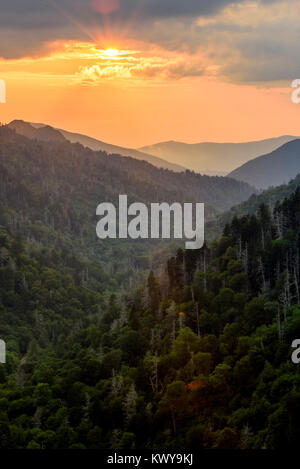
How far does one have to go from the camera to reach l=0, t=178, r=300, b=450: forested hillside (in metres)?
82.4

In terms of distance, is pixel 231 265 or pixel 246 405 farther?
pixel 231 265

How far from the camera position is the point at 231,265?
413 feet

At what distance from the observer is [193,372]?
95438 millimetres

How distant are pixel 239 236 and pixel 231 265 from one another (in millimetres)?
13496

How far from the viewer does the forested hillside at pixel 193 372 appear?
8238cm

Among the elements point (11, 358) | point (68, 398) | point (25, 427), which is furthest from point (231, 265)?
point (11, 358)

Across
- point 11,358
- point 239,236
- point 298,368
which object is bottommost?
point 11,358
